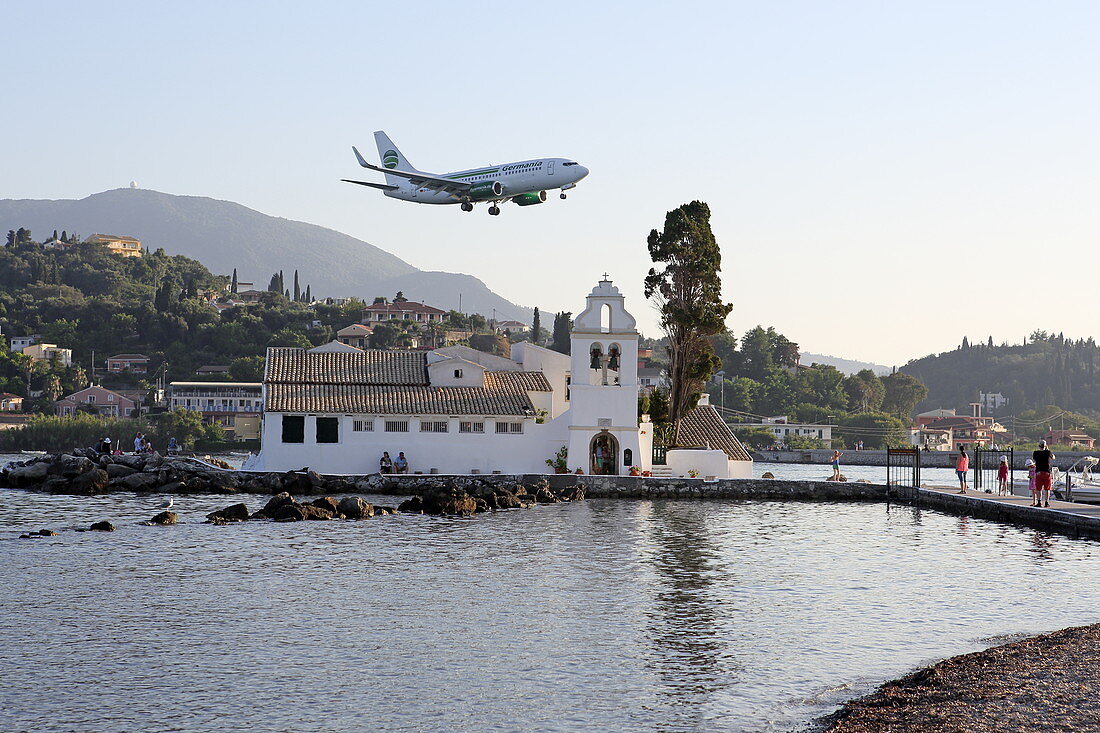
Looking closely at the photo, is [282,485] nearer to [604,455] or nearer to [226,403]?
[604,455]

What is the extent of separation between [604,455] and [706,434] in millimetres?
6464

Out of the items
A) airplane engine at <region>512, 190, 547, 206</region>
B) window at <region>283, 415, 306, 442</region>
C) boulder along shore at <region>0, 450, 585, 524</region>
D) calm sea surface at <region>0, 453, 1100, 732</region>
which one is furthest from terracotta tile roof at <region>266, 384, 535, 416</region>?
calm sea surface at <region>0, 453, 1100, 732</region>

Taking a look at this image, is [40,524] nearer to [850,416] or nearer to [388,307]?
[850,416]

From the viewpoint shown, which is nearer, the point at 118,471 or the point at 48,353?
the point at 118,471

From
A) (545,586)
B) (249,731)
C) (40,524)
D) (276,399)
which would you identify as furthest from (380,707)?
(276,399)

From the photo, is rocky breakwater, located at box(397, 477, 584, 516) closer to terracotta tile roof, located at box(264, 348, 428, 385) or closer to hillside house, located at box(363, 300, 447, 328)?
terracotta tile roof, located at box(264, 348, 428, 385)

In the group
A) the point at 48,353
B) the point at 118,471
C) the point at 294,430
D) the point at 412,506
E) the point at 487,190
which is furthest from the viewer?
the point at 48,353

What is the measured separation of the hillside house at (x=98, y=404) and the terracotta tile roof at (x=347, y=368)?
73126 mm

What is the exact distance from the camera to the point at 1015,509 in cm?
3394

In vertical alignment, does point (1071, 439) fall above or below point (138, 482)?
above

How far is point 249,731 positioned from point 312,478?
30869 mm

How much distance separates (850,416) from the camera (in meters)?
143

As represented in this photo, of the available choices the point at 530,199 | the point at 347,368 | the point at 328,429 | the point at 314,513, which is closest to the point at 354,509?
the point at 314,513

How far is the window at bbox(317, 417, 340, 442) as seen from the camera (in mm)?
45344
